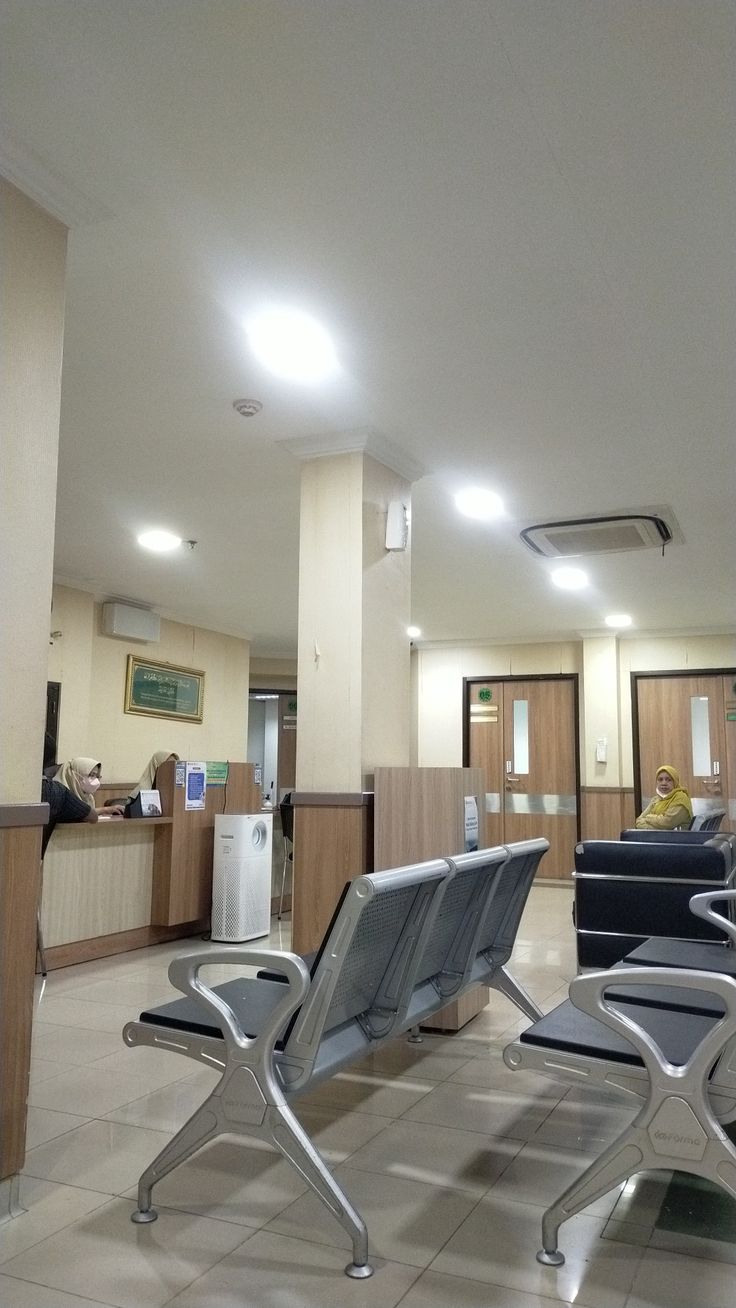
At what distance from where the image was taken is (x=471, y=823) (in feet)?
14.1

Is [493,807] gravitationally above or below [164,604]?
below

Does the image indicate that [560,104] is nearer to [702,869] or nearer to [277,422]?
[277,422]

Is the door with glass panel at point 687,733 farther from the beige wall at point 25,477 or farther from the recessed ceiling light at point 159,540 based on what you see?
the beige wall at point 25,477

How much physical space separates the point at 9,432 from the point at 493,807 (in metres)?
8.86

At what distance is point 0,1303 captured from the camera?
200cm

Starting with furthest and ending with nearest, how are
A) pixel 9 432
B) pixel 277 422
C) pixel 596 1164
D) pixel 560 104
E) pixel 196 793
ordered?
pixel 196 793
pixel 277 422
pixel 9 432
pixel 560 104
pixel 596 1164

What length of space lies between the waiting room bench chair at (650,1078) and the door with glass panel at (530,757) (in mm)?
7954

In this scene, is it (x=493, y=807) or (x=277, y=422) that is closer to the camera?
(x=277, y=422)

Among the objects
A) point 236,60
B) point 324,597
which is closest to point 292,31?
point 236,60

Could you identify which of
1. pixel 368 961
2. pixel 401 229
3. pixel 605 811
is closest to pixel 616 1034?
pixel 368 961

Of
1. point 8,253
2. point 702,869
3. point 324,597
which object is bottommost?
point 702,869

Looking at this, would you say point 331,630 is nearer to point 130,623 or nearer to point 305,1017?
point 305,1017

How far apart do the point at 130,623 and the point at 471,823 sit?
16.5 feet

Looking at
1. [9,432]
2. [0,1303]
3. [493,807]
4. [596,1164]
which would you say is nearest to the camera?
[0,1303]
